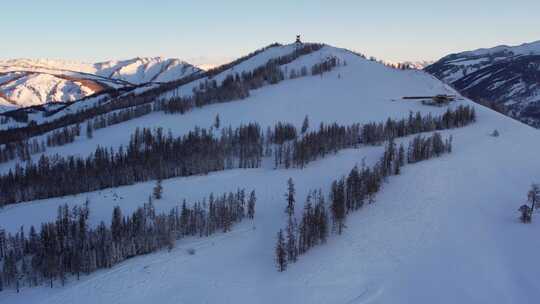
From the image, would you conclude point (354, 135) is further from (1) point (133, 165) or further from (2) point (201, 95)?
(2) point (201, 95)

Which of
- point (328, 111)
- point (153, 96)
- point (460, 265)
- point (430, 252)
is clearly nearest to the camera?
point (460, 265)

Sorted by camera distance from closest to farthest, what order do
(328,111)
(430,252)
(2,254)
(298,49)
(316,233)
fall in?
(430,252) < (316,233) < (2,254) < (328,111) < (298,49)

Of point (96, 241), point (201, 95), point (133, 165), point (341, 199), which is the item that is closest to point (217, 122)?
point (133, 165)

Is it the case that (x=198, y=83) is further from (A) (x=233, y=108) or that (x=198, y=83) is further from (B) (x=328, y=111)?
(B) (x=328, y=111)

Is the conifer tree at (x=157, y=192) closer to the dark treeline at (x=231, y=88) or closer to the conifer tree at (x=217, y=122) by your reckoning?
the conifer tree at (x=217, y=122)

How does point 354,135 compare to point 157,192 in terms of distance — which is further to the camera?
point 354,135

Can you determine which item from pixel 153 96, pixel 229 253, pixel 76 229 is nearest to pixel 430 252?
pixel 229 253
